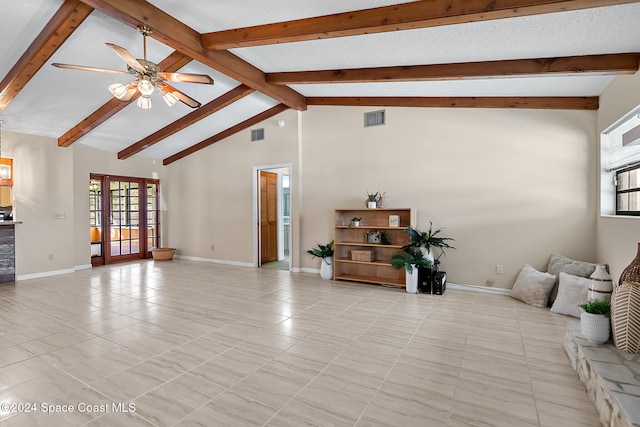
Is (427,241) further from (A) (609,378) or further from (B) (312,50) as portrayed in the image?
(B) (312,50)

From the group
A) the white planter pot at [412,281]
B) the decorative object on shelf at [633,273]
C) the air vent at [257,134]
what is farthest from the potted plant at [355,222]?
the decorative object on shelf at [633,273]

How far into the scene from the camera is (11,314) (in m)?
3.78

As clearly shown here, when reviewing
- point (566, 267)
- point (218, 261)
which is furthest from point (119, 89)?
point (566, 267)

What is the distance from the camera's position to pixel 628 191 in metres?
3.39

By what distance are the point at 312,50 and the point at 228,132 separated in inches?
156

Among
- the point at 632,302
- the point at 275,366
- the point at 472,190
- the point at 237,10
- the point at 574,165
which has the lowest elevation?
the point at 275,366

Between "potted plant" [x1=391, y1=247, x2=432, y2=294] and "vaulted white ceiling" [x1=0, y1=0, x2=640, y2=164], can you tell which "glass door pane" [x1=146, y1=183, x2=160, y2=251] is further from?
"potted plant" [x1=391, y1=247, x2=432, y2=294]

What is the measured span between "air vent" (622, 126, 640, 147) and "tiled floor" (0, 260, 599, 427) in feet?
6.47

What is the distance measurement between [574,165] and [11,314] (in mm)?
7286

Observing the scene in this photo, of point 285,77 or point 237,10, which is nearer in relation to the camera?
point 237,10

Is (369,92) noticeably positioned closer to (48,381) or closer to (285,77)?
(285,77)

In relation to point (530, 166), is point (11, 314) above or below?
below

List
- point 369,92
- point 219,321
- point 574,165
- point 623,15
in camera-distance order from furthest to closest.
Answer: point 369,92
point 574,165
point 219,321
point 623,15

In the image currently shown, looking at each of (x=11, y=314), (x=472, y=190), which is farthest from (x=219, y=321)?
(x=472, y=190)
